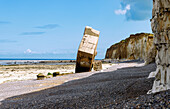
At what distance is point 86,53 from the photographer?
16.0 m

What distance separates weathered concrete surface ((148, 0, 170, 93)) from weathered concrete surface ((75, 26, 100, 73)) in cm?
1088

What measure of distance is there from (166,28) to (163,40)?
346 millimetres

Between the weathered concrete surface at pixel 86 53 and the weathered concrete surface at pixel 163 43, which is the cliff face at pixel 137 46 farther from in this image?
the weathered concrete surface at pixel 163 43

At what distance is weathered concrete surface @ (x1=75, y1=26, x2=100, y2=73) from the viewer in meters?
16.1

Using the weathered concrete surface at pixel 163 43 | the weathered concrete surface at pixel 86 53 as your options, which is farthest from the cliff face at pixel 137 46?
the weathered concrete surface at pixel 163 43

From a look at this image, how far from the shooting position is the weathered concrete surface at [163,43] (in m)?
4.81

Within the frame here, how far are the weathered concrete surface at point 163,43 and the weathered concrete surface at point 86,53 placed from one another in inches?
428

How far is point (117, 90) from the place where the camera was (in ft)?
20.7

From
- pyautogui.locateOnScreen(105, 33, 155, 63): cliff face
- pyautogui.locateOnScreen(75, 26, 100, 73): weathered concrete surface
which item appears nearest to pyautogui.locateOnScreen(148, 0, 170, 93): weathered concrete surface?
pyautogui.locateOnScreen(75, 26, 100, 73): weathered concrete surface

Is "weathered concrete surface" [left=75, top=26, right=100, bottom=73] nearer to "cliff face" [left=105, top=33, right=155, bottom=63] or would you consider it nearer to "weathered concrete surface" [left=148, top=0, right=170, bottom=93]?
"weathered concrete surface" [left=148, top=0, right=170, bottom=93]

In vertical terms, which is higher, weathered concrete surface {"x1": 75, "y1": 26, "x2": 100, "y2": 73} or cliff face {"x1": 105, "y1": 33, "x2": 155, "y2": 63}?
cliff face {"x1": 105, "y1": 33, "x2": 155, "y2": 63}

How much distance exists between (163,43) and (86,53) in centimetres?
1120

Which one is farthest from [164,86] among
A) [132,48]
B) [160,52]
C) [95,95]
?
[132,48]

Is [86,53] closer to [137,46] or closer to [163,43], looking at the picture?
[163,43]
